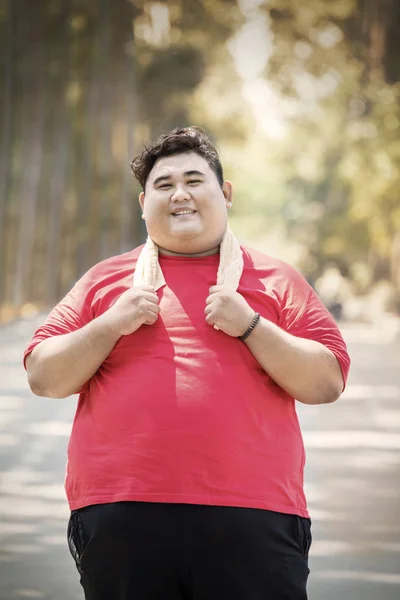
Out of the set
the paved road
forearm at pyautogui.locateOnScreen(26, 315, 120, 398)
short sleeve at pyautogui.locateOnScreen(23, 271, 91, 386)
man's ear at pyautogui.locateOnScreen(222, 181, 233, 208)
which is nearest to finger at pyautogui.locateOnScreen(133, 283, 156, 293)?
forearm at pyautogui.locateOnScreen(26, 315, 120, 398)

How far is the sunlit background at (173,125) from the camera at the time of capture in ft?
40.9

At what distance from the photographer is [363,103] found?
39.1 meters

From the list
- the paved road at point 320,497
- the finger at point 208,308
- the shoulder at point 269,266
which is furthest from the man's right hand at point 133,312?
the paved road at point 320,497

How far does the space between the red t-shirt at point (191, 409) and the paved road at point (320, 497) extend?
224 centimetres

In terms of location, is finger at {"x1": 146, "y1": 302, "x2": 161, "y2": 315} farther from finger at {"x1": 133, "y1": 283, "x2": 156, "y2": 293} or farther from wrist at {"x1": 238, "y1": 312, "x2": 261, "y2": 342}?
wrist at {"x1": 238, "y1": 312, "x2": 261, "y2": 342}

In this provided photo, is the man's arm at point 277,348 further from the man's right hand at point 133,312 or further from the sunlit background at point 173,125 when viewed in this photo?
the sunlit background at point 173,125

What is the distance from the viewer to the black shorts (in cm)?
262

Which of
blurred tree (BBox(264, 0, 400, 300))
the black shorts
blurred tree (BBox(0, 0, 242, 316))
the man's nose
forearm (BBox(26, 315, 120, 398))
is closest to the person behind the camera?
the black shorts

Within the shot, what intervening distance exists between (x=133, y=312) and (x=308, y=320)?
1.49 feet

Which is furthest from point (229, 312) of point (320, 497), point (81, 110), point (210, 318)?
point (81, 110)

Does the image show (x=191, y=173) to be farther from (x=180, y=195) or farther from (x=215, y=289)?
(x=215, y=289)

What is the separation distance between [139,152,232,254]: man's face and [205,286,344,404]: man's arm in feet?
0.61

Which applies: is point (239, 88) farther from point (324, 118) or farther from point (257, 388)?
point (257, 388)

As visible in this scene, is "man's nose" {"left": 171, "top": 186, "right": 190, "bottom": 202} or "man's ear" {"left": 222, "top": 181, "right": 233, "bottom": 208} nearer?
"man's nose" {"left": 171, "top": 186, "right": 190, "bottom": 202}
